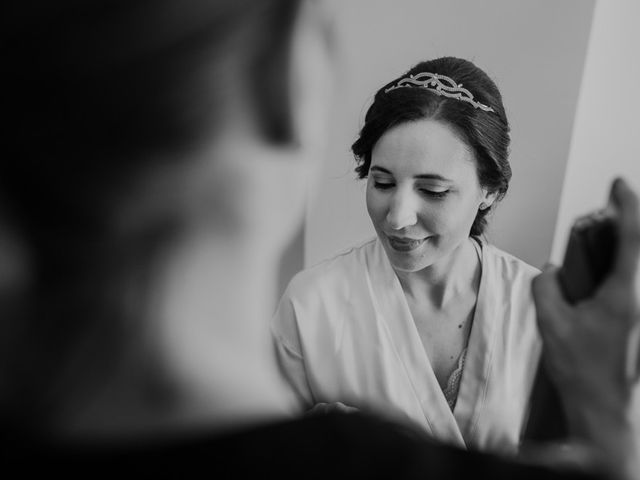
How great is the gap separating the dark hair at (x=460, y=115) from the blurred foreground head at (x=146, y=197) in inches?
25.8

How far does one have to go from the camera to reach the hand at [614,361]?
352 millimetres

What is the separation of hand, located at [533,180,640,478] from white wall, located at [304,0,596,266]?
729 millimetres

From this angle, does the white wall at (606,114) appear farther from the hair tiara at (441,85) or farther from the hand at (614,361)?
the hand at (614,361)

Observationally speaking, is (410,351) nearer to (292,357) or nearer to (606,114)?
(292,357)

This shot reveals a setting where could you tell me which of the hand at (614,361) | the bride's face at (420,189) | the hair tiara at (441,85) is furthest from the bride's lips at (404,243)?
the hand at (614,361)

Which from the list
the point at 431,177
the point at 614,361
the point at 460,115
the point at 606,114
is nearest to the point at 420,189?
the point at 431,177

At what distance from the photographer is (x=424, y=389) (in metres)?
0.89

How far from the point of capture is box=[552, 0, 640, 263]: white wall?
1052 mm

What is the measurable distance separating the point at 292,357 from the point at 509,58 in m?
0.68

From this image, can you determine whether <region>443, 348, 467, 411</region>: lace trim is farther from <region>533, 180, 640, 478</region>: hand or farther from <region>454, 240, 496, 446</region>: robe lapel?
<region>533, 180, 640, 478</region>: hand

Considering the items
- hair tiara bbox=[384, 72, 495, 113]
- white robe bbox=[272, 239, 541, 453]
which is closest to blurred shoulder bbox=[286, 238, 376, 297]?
white robe bbox=[272, 239, 541, 453]

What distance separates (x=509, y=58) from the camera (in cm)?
107

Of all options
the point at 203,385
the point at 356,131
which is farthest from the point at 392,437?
the point at 356,131

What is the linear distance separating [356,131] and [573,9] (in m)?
0.46
